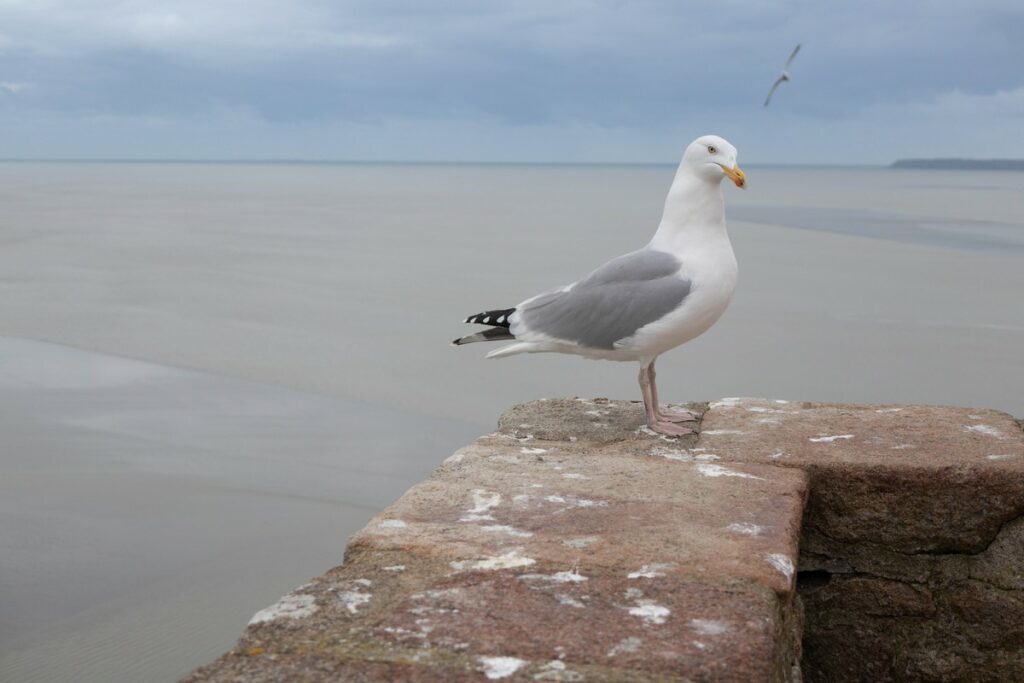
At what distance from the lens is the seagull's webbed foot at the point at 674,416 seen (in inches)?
164

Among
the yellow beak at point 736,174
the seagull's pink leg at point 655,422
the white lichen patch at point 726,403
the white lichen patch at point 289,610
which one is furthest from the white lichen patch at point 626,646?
the yellow beak at point 736,174

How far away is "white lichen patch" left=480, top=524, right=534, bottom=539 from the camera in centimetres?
276

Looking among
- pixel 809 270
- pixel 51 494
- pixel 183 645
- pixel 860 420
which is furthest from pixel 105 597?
pixel 809 270

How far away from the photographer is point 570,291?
4297 mm

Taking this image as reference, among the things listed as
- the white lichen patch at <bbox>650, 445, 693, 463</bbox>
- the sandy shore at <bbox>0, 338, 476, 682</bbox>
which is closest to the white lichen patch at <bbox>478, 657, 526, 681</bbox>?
the white lichen patch at <bbox>650, 445, 693, 463</bbox>

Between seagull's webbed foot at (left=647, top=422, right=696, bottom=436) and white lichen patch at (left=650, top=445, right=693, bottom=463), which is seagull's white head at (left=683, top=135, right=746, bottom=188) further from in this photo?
white lichen patch at (left=650, top=445, right=693, bottom=463)

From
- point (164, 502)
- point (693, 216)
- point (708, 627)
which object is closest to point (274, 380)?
point (164, 502)

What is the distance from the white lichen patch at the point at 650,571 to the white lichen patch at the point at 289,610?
28.4 inches

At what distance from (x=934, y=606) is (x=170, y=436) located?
5.19 metres

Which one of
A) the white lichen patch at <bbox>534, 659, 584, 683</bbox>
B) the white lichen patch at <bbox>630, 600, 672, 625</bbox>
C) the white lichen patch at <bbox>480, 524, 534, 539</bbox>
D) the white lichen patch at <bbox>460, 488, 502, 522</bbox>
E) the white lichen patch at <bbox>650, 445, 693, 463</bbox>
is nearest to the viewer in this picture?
the white lichen patch at <bbox>534, 659, 584, 683</bbox>

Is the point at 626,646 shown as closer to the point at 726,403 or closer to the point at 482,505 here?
the point at 482,505

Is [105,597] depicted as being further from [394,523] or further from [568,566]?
[568,566]

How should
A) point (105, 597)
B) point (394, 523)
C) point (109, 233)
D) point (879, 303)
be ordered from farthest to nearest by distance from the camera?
point (109, 233), point (879, 303), point (105, 597), point (394, 523)

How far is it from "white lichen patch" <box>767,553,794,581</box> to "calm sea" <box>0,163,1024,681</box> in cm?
239
